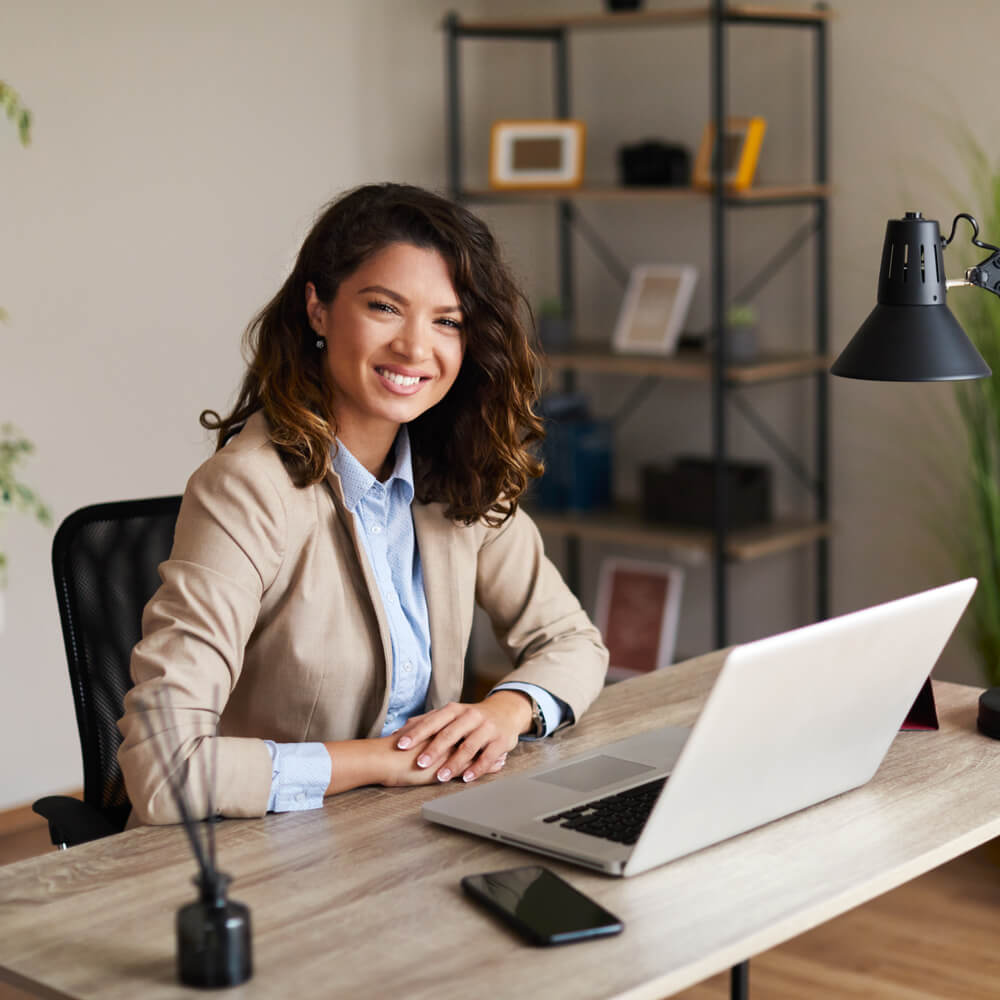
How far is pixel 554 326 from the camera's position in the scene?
4098 mm

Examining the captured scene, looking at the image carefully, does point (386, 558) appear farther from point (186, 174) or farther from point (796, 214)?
point (796, 214)

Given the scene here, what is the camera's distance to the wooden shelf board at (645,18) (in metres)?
3.52

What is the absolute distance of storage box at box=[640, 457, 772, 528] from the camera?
3.82 metres

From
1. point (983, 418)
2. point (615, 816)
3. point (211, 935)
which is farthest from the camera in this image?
point (983, 418)

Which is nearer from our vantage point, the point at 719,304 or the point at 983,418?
the point at 983,418

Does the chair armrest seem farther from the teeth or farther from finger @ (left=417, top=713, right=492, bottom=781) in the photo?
the teeth

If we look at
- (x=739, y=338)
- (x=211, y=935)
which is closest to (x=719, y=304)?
(x=739, y=338)

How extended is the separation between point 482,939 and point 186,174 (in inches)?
110

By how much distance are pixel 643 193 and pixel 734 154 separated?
0.24 meters

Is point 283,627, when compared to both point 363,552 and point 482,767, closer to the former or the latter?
point 363,552

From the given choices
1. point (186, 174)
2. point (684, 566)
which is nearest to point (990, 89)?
point (684, 566)

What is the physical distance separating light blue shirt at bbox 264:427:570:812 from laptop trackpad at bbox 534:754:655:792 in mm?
147

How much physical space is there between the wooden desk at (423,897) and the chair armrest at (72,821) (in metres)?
0.27

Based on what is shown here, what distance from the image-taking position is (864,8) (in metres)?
3.66
